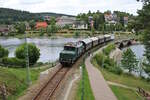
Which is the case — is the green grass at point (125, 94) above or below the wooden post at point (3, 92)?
below

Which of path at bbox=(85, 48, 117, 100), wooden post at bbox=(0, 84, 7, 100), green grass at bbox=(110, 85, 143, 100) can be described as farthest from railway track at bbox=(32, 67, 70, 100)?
green grass at bbox=(110, 85, 143, 100)

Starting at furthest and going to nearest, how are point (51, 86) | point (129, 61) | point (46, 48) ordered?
point (46, 48)
point (129, 61)
point (51, 86)

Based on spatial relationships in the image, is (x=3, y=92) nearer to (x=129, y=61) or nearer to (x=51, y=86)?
(x=51, y=86)

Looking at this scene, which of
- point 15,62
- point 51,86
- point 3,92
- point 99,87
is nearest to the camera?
point 3,92

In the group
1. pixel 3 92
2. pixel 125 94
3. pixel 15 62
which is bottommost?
pixel 125 94

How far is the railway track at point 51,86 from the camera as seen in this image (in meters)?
24.4

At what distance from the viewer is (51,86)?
1139 inches

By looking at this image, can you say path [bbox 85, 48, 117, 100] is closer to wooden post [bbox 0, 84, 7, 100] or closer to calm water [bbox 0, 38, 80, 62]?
wooden post [bbox 0, 84, 7, 100]

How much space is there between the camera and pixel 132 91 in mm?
29938

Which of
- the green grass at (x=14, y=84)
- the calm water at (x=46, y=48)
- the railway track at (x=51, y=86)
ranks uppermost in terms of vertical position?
the green grass at (x=14, y=84)

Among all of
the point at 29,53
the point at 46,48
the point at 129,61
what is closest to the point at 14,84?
the point at 29,53

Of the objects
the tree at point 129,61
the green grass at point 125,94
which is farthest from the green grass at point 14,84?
the tree at point 129,61

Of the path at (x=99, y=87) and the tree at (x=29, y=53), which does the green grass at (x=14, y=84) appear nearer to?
the path at (x=99, y=87)

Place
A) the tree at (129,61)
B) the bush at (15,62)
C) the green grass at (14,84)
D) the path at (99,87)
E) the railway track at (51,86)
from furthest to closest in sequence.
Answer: the tree at (129,61) → the bush at (15,62) → the path at (99,87) → the railway track at (51,86) → the green grass at (14,84)
